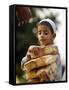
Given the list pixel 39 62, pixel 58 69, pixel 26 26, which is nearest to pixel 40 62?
pixel 39 62

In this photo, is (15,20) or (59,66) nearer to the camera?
(15,20)

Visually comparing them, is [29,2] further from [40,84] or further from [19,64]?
[40,84]

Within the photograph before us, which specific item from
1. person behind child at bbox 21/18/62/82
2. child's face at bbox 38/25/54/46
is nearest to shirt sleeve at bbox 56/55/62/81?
person behind child at bbox 21/18/62/82

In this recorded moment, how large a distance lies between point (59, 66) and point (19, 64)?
27 cm

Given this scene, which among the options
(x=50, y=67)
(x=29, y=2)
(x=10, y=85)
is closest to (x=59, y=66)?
(x=50, y=67)

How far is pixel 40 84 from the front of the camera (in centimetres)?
172

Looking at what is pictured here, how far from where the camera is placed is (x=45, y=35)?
5.61ft

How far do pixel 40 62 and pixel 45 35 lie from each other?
0.55ft

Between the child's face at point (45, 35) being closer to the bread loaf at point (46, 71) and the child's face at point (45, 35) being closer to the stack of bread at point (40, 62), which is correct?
the stack of bread at point (40, 62)

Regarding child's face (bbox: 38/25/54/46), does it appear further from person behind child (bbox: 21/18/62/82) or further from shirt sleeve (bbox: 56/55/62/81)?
shirt sleeve (bbox: 56/55/62/81)

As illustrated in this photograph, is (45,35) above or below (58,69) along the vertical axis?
above

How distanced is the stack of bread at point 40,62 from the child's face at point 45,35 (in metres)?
0.03

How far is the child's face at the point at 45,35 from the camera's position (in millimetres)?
1696

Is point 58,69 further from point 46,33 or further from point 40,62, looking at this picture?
point 46,33
